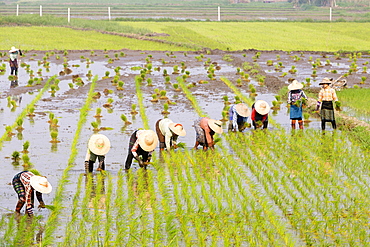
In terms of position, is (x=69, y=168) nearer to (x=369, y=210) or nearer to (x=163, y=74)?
(x=369, y=210)

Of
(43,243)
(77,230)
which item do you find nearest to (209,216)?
(77,230)

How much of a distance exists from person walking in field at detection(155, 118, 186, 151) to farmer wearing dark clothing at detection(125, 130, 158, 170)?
26.8 inches

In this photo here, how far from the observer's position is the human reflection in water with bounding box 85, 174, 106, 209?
8.02 meters

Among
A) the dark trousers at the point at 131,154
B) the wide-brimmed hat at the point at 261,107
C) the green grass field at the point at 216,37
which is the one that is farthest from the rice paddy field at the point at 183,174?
the green grass field at the point at 216,37

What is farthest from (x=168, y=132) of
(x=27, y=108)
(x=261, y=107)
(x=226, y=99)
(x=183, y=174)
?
(x=27, y=108)

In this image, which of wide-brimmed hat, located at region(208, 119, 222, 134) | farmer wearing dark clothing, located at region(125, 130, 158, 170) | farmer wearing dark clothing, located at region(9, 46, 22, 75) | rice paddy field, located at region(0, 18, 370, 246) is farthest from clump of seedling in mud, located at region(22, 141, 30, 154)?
farmer wearing dark clothing, located at region(9, 46, 22, 75)

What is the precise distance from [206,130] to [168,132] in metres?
0.66

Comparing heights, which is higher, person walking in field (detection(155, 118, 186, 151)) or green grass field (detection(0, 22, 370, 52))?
green grass field (detection(0, 22, 370, 52))

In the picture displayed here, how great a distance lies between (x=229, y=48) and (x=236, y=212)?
973 inches

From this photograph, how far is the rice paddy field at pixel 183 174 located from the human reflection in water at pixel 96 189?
26mm

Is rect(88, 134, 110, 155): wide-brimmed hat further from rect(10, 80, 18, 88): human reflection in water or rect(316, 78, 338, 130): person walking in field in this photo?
rect(10, 80, 18, 88): human reflection in water

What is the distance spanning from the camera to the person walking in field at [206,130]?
1054 centimetres

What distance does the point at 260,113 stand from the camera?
12258mm

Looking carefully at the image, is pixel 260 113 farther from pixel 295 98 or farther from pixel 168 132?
pixel 168 132
